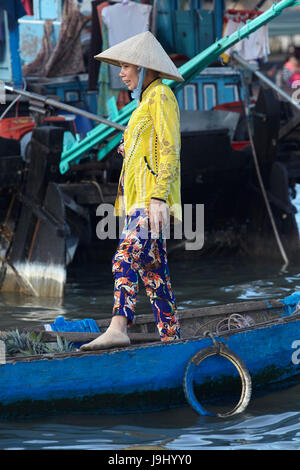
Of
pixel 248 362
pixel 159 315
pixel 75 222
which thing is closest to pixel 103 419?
pixel 159 315

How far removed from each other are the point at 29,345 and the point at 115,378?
0.59 metres

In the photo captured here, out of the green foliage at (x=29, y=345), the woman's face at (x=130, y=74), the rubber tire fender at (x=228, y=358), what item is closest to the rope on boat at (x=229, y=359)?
the rubber tire fender at (x=228, y=358)

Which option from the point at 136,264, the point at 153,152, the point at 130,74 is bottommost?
the point at 136,264

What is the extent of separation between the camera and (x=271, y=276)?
34.7 feet

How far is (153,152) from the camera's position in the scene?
14.4 ft

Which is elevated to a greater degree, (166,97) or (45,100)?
(45,100)

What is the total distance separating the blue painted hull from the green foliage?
0.34 metres

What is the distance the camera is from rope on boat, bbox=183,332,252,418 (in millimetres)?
4566

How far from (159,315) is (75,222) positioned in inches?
232

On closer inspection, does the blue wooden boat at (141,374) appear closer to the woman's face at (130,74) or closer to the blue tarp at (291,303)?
the blue tarp at (291,303)

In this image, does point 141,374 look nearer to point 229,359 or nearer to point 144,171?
point 229,359

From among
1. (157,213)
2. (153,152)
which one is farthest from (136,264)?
(153,152)

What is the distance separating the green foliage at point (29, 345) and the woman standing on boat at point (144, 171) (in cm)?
43
